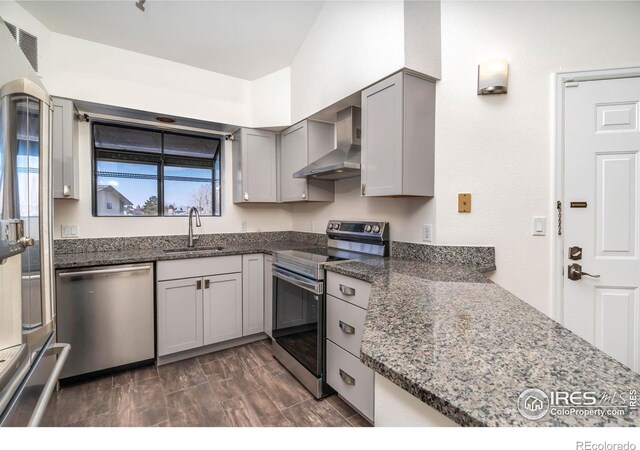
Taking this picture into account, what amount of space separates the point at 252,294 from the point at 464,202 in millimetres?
2012

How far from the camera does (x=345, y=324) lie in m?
1.73

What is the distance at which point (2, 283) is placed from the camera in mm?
756

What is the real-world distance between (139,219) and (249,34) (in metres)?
2.00

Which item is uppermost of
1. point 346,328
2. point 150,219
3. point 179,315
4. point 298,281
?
point 150,219

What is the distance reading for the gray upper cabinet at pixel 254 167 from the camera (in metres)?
3.01

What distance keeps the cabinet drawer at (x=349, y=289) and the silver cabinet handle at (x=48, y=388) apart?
1.29m

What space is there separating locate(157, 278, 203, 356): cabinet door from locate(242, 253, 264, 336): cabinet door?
40cm

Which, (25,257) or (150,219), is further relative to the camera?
(150,219)

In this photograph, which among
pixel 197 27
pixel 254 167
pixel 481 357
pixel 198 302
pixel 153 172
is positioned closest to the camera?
pixel 481 357

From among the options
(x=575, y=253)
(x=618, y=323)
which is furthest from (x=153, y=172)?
(x=618, y=323)

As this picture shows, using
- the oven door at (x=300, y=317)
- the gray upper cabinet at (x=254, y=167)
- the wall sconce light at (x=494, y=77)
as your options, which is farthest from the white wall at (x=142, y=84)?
the wall sconce light at (x=494, y=77)

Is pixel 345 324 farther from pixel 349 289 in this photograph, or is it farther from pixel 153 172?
pixel 153 172

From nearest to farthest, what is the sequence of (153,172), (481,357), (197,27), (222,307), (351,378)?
1. (481,357)
2. (351,378)
3. (197,27)
4. (222,307)
5. (153,172)

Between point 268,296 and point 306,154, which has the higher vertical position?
point 306,154
